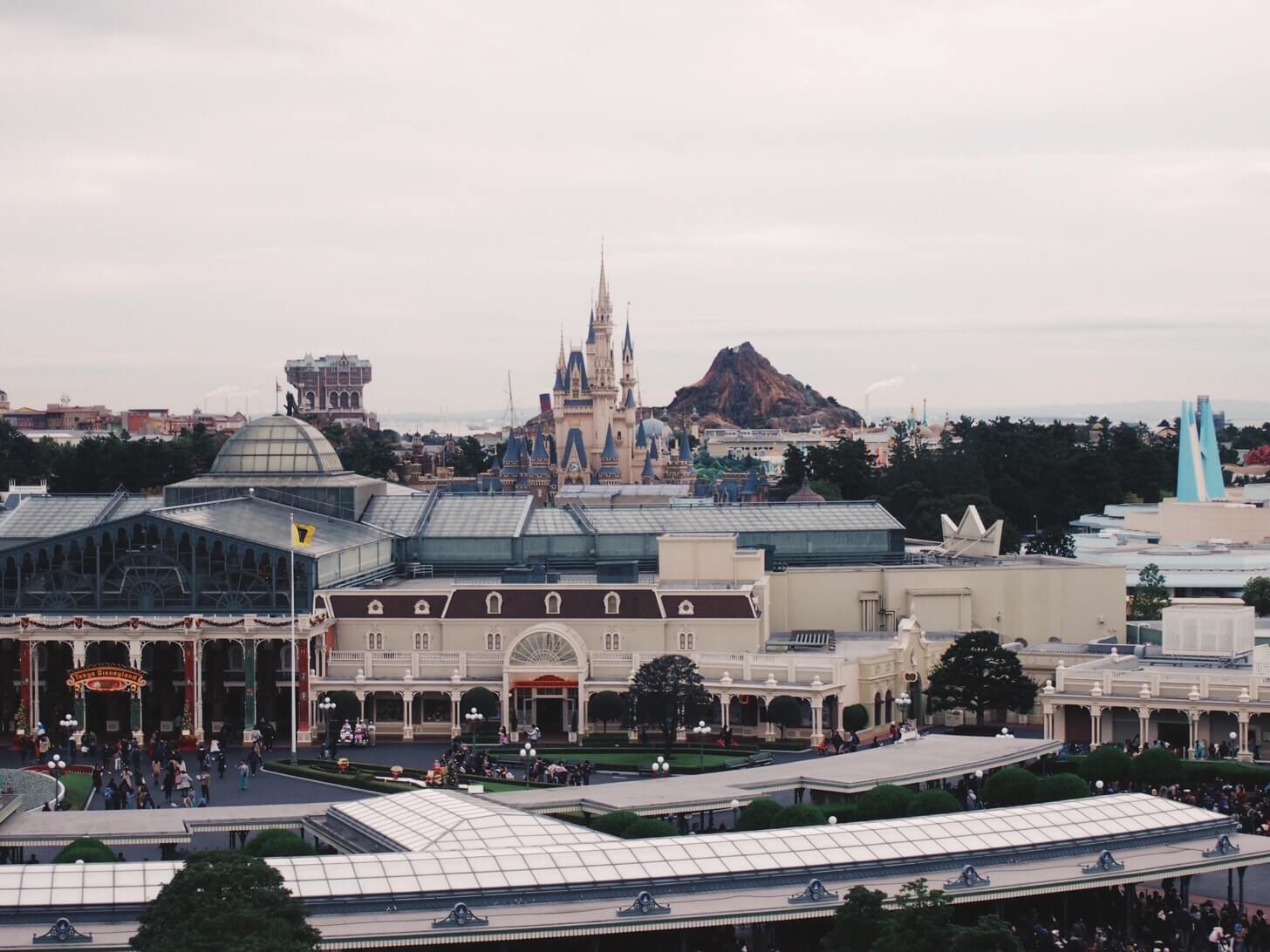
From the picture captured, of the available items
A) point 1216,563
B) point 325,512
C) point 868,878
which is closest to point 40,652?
point 325,512

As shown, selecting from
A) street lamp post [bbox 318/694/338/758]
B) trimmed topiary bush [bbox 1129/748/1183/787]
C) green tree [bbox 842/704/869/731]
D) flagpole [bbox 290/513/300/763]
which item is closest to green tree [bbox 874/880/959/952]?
trimmed topiary bush [bbox 1129/748/1183/787]

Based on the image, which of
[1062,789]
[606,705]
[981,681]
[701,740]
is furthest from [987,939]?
[606,705]

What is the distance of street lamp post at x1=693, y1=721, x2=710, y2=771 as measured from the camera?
221 ft

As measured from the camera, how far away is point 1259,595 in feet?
357

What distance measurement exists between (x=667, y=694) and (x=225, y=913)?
3535cm

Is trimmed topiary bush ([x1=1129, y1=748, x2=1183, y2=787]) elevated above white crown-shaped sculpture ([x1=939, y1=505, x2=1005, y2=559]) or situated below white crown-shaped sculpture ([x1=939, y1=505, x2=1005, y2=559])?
below

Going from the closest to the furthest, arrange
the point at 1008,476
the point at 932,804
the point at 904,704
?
the point at 932,804 < the point at 904,704 < the point at 1008,476

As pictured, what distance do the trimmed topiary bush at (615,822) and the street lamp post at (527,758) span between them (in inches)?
523

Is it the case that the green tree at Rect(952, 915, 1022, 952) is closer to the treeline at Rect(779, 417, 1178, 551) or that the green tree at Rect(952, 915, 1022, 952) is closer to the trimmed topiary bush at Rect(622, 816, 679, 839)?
the trimmed topiary bush at Rect(622, 816, 679, 839)

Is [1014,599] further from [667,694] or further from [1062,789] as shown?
[1062,789]

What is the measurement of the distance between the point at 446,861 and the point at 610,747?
30.3 meters

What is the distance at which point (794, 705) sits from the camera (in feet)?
240

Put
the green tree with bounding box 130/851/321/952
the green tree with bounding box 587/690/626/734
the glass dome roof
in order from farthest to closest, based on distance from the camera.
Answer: the glass dome roof
the green tree with bounding box 587/690/626/734
the green tree with bounding box 130/851/321/952

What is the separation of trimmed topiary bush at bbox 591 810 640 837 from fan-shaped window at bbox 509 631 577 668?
2640cm
